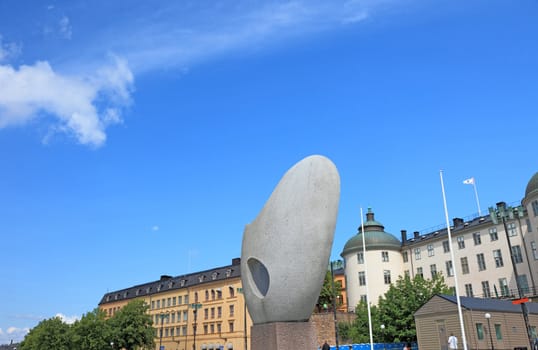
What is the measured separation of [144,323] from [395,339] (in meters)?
33.4

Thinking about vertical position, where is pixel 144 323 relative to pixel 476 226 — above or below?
below

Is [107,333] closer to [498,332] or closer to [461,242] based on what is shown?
[461,242]

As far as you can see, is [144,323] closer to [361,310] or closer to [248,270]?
[361,310]

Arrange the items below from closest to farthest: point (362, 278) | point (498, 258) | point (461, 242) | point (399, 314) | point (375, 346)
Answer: point (375, 346), point (399, 314), point (498, 258), point (461, 242), point (362, 278)

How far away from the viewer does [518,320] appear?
31688 millimetres

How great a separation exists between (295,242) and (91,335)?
55326mm

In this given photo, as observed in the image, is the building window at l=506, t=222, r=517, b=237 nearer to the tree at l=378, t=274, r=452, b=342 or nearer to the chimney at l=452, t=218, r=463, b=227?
the chimney at l=452, t=218, r=463, b=227

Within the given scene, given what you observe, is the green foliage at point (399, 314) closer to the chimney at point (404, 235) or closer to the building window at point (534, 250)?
the building window at point (534, 250)

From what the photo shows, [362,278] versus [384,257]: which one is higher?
[384,257]

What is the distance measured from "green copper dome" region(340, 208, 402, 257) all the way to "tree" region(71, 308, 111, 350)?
32.0 metres

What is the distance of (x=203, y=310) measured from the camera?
233 ft

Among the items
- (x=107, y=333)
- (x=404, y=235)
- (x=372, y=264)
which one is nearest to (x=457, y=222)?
(x=404, y=235)

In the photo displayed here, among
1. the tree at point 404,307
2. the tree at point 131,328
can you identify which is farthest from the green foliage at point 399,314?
the tree at point 131,328

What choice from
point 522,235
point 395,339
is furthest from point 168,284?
point 522,235
